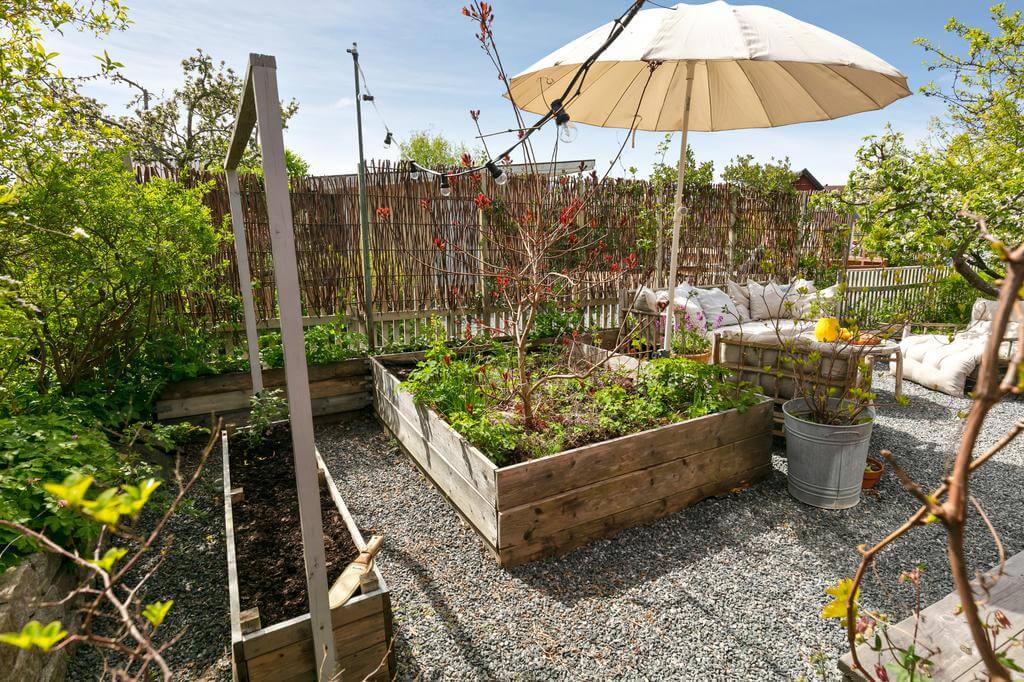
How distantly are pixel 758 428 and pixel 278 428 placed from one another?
301 centimetres

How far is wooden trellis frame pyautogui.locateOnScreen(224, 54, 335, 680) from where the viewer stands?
138 centimetres

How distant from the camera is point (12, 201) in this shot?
2451 millimetres

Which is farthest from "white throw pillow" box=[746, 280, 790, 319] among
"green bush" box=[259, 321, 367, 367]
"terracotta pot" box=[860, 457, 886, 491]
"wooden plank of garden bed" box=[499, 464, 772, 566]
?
"green bush" box=[259, 321, 367, 367]

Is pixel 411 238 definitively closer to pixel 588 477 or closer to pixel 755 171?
pixel 588 477

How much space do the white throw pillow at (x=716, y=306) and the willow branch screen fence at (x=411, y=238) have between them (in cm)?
61

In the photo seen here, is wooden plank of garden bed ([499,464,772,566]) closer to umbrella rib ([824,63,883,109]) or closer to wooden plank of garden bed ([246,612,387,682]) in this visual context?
wooden plank of garden bed ([246,612,387,682])

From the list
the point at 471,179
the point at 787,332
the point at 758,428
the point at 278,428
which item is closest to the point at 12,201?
the point at 278,428

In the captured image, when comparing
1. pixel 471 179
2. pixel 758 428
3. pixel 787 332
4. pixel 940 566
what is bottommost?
pixel 940 566

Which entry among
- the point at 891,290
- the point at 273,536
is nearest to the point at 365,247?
the point at 273,536

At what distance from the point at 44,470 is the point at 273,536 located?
872 millimetres

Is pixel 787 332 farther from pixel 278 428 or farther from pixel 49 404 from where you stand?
pixel 49 404

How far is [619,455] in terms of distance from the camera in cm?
267

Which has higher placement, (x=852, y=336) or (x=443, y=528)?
(x=852, y=336)

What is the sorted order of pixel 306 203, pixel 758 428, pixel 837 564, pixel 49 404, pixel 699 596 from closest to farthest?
pixel 699 596, pixel 837 564, pixel 49 404, pixel 758 428, pixel 306 203
